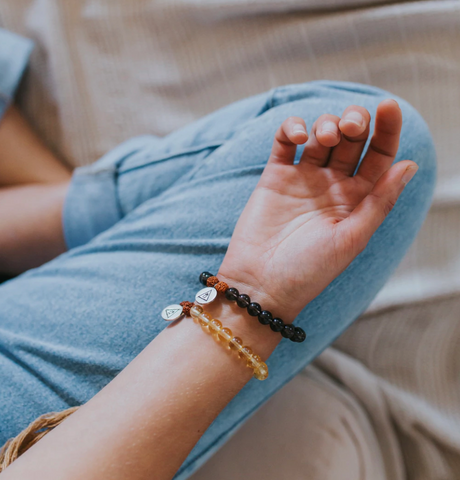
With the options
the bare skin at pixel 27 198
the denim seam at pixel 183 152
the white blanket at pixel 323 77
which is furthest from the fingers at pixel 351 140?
the bare skin at pixel 27 198

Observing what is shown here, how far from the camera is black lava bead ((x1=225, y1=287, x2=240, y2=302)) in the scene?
1.65 ft

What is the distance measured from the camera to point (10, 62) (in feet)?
2.74

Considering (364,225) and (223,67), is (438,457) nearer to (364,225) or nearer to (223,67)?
(364,225)

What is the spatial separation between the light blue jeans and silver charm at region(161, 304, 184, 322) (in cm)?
4

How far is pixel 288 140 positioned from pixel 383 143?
0.12m

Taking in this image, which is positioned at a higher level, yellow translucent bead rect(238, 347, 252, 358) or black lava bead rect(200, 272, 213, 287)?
black lava bead rect(200, 272, 213, 287)

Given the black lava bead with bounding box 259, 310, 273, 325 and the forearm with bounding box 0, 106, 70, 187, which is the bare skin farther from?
the black lava bead with bounding box 259, 310, 273, 325

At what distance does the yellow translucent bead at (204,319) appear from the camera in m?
0.50

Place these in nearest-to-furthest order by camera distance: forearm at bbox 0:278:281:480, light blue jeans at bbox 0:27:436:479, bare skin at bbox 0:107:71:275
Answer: forearm at bbox 0:278:281:480, light blue jeans at bbox 0:27:436:479, bare skin at bbox 0:107:71:275

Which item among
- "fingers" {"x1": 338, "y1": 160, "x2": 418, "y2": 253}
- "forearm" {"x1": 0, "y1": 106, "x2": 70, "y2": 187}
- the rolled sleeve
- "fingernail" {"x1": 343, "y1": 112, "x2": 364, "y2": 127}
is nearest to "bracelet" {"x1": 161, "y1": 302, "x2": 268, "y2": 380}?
"fingers" {"x1": 338, "y1": 160, "x2": 418, "y2": 253}

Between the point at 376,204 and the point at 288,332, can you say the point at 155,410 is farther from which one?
the point at 376,204

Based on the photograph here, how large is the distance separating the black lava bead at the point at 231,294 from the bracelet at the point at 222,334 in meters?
0.03

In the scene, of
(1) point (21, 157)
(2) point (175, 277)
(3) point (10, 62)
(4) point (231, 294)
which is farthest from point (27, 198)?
(4) point (231, 294)

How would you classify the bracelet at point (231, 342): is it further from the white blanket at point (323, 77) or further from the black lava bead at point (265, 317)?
the white blanket at point (323, 77)
